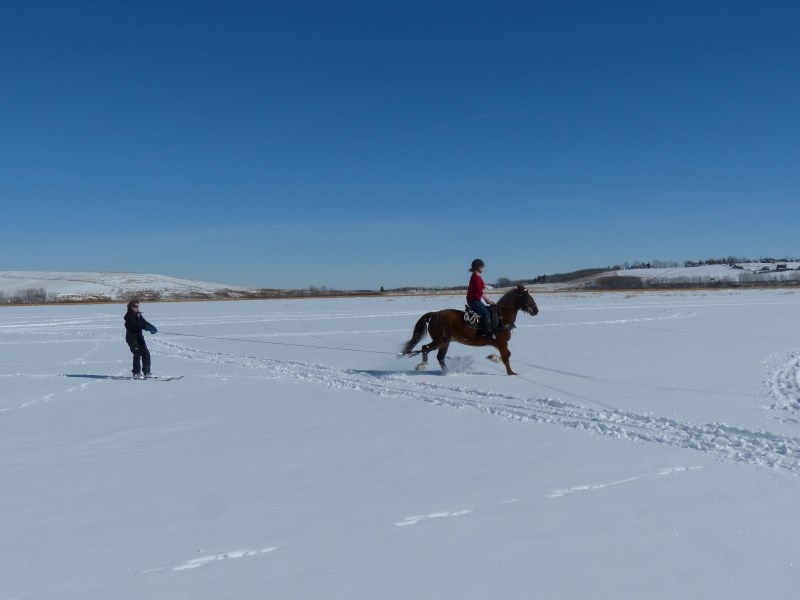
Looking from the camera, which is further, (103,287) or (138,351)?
(103,287)

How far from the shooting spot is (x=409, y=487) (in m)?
5.35

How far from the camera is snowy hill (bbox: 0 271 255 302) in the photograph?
298ft

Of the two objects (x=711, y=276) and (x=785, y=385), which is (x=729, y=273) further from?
(x=785, y=385)

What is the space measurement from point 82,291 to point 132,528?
103 metres

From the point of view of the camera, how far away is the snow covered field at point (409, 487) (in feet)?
12.2

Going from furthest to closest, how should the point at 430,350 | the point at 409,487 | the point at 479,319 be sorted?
the point at 430,350 → the point at 479,319 → the point at 409,487

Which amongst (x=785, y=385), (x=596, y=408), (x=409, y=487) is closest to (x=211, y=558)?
(x=409, y=487)

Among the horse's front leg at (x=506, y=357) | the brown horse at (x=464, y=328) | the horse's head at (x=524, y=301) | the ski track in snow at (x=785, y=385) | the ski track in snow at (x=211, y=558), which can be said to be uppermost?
the horse's head at (x=524, y=301)

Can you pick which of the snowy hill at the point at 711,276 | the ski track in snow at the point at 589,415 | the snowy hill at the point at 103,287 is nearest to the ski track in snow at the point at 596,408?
the ski track in snow at the point at 589,415

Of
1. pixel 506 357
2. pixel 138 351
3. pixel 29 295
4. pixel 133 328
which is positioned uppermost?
pixel 29 295

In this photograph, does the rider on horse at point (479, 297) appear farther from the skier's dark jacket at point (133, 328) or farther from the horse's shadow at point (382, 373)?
the skier's dark jacket at point (133, 328)

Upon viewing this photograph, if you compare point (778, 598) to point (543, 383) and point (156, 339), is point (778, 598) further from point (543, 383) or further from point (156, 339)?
point (156, 339)

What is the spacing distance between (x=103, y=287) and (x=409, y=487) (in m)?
109

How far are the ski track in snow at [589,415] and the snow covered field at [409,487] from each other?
1.8 inches
